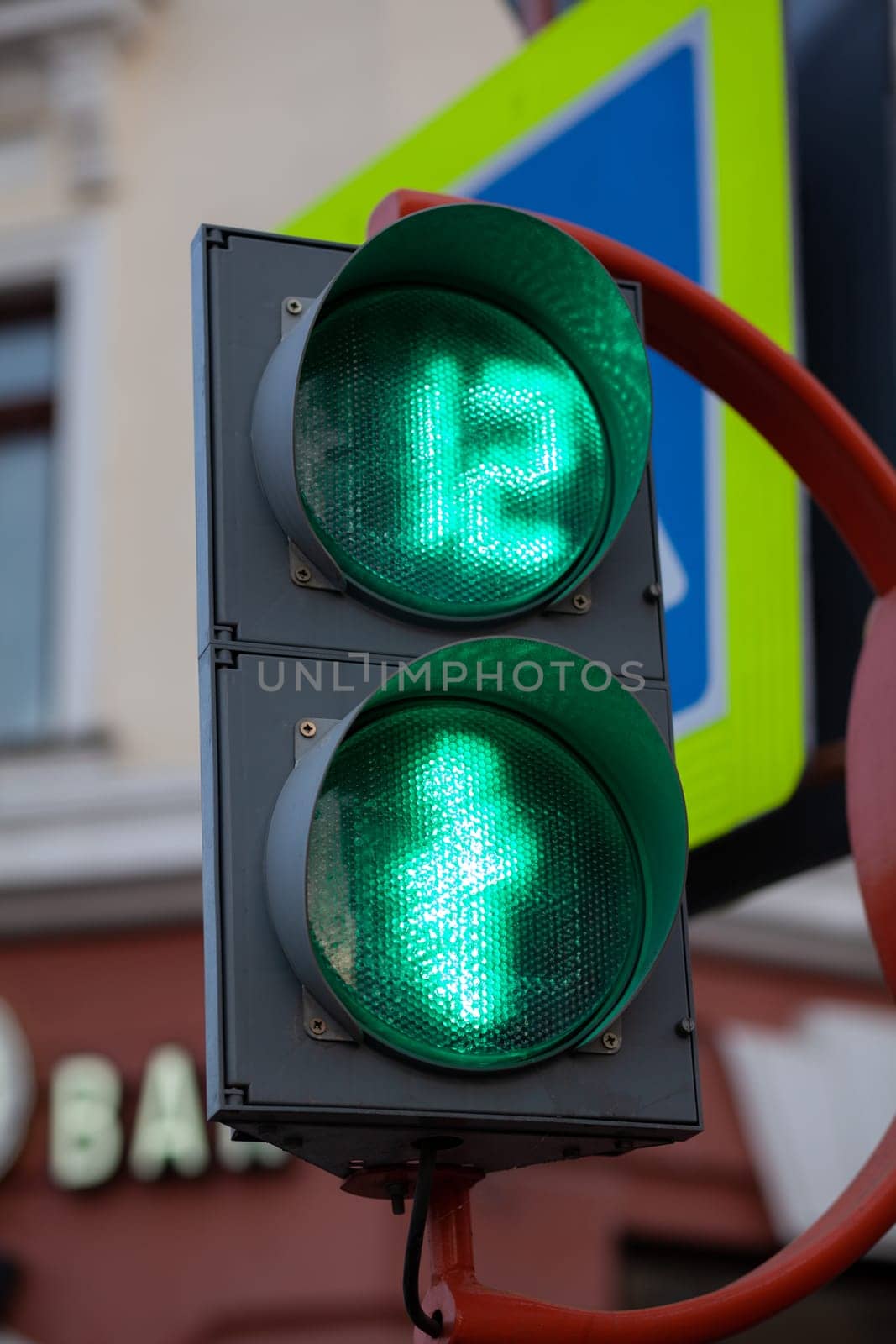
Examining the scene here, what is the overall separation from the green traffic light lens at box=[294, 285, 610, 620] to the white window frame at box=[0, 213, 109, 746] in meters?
4.55

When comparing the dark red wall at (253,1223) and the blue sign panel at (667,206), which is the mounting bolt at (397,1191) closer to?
the blue sign panel at (667,206)

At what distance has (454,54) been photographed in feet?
20.1

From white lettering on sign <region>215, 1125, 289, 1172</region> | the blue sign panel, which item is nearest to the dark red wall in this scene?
white lettering on sign <region>215, 1125, 289, 1172</region>

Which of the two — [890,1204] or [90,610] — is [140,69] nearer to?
[90,610]

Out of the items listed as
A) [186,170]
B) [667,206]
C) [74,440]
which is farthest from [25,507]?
[667,206]

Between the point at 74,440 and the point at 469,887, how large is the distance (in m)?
5.28

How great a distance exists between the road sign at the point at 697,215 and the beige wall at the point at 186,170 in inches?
132

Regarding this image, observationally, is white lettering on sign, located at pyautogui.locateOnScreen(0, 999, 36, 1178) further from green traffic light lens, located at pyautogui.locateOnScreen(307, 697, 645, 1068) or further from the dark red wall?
green traffic light lens, located at pyautogui.locateOnScreen(307, 697, 645, 1068)

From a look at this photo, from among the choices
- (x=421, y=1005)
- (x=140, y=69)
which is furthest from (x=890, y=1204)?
(x=140, y=69)

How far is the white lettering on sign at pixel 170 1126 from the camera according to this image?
5254mm

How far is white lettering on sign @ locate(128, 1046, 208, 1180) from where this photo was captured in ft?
17.2

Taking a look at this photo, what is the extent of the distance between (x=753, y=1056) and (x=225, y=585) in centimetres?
443

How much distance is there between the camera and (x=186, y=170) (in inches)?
256

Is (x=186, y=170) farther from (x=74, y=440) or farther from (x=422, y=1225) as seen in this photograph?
(x=422, y=1225)
